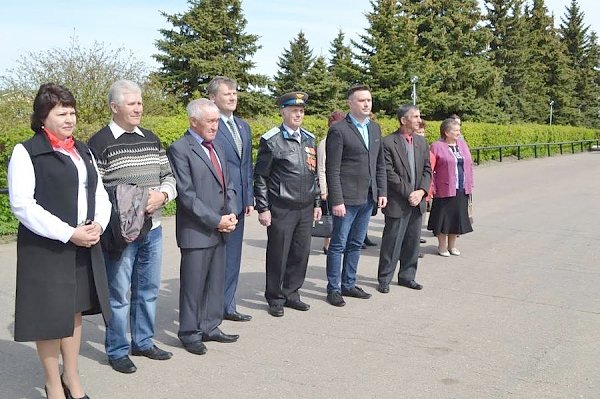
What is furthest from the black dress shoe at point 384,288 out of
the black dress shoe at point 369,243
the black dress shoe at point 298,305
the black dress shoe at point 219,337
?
the black dress shoe at point 369,243

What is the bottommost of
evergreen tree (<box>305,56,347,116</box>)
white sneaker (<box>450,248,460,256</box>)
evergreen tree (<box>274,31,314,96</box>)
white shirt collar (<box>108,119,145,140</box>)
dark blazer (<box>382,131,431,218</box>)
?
white sneaker (<box>450,248,460,256</box>)

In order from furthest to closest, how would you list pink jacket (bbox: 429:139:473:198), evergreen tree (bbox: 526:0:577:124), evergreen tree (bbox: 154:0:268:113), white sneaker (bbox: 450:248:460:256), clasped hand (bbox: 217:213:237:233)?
evergreen tree (bbox: 526:0:577:124)
evergreen tree (bbox: 154:0:268:113)
white sneaker (bbox: 450:248:460:256)
pink jacket (bbox: 429:139:473:198)
clasped hand (bbox: 217:213:237:233)

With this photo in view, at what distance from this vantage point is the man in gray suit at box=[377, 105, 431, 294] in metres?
6.50

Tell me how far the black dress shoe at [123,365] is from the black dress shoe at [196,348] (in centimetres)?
51

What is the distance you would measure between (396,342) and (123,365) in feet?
6.82

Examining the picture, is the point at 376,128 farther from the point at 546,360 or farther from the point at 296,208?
the point at 546,360

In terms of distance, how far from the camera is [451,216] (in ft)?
27.7

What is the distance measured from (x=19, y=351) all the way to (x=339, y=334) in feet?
8.07

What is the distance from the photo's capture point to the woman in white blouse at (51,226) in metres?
3.42

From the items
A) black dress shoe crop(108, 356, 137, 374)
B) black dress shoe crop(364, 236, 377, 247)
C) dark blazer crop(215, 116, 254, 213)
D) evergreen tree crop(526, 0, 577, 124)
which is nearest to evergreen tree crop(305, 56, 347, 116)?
evergreen tree crop(526, 0, 577, 124)

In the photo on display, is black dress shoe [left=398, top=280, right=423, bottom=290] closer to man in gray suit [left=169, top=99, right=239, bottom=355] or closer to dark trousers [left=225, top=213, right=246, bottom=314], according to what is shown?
dark trousers [left=225, top=213, right=246, bottom=314]

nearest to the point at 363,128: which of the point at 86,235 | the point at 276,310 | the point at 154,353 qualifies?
the point at 276,310

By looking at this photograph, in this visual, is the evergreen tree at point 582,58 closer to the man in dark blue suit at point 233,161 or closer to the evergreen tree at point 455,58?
the evergreen tree at point 455,58

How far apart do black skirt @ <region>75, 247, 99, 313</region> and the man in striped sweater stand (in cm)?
49
